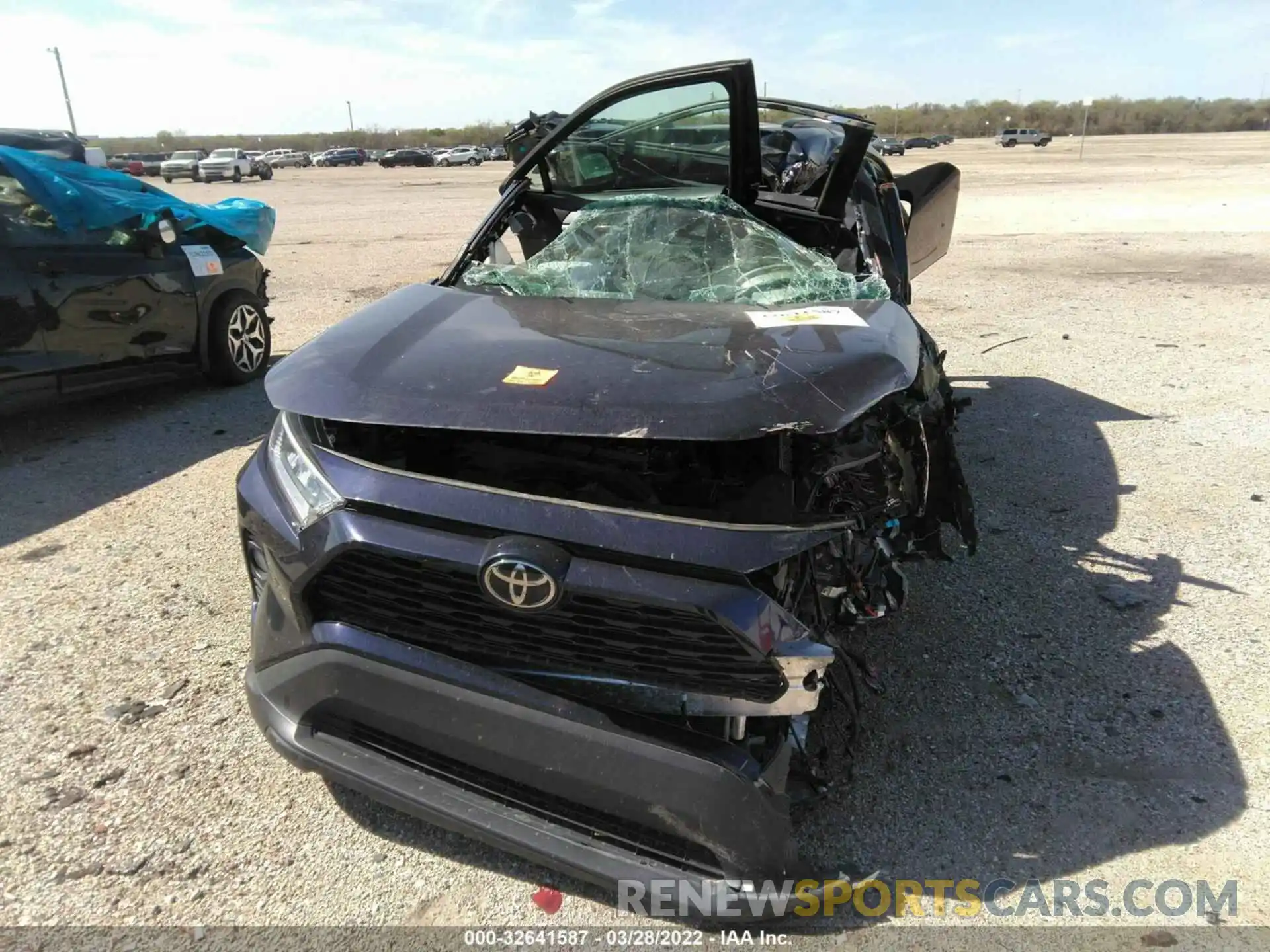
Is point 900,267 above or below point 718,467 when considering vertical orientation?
above

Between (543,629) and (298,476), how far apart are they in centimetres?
81

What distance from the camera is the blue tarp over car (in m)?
5.25

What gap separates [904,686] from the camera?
289 cm

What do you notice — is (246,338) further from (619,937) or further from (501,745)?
(619,937)

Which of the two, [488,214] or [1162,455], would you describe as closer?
[488,214]

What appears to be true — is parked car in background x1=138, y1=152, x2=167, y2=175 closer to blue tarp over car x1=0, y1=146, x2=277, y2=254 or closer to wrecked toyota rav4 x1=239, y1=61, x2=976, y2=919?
blue tarp over car x1=0, y1=146, x2=277, y2=254

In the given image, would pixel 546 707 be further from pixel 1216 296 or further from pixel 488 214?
pixel 1216 296

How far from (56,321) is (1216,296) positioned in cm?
1038

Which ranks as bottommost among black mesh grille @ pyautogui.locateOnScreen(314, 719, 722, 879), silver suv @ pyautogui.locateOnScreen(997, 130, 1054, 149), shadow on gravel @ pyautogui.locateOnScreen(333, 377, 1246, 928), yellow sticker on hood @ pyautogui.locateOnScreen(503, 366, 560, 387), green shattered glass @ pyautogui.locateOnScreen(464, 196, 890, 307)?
shadow on gravel @ pyautogui.locateOnScreen(333, 377, 1246, 928)

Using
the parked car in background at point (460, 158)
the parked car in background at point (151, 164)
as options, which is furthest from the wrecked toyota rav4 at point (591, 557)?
the parked car in background at point (460, 158)

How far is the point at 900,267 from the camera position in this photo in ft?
12.9

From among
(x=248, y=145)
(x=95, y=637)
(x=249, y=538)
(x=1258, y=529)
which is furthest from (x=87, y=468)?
(x=248, y=145)

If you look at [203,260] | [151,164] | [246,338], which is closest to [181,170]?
[151,164]

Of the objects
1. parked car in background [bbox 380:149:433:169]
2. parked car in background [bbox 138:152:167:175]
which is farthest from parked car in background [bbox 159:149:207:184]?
parked car in background [bbox 380:149:433:169]
